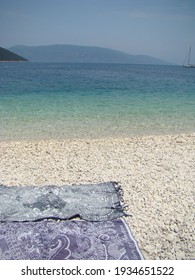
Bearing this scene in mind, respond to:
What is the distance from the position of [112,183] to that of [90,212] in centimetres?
81

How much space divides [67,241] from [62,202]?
81cm

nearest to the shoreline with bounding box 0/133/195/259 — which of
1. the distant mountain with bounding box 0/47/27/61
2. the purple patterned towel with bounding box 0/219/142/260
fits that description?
the purple patterned towel with bounding box 0/219/142/260

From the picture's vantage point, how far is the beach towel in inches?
128

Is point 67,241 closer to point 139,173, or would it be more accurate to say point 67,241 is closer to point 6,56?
point 139,173

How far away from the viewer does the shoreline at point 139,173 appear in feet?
9.68

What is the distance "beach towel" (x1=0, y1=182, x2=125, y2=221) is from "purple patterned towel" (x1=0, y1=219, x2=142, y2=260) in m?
0.15

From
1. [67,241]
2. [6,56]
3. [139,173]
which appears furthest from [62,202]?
[6,56]

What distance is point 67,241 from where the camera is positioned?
276cm

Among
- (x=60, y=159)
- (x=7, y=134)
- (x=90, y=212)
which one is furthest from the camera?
(x=7, y=134)

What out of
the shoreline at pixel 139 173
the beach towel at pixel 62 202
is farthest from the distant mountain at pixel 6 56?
the beach towel at pixel 62 202

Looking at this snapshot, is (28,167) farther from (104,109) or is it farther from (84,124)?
(104,109)

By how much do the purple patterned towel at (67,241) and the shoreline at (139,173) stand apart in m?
0.18

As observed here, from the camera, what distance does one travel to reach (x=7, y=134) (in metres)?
7.49
